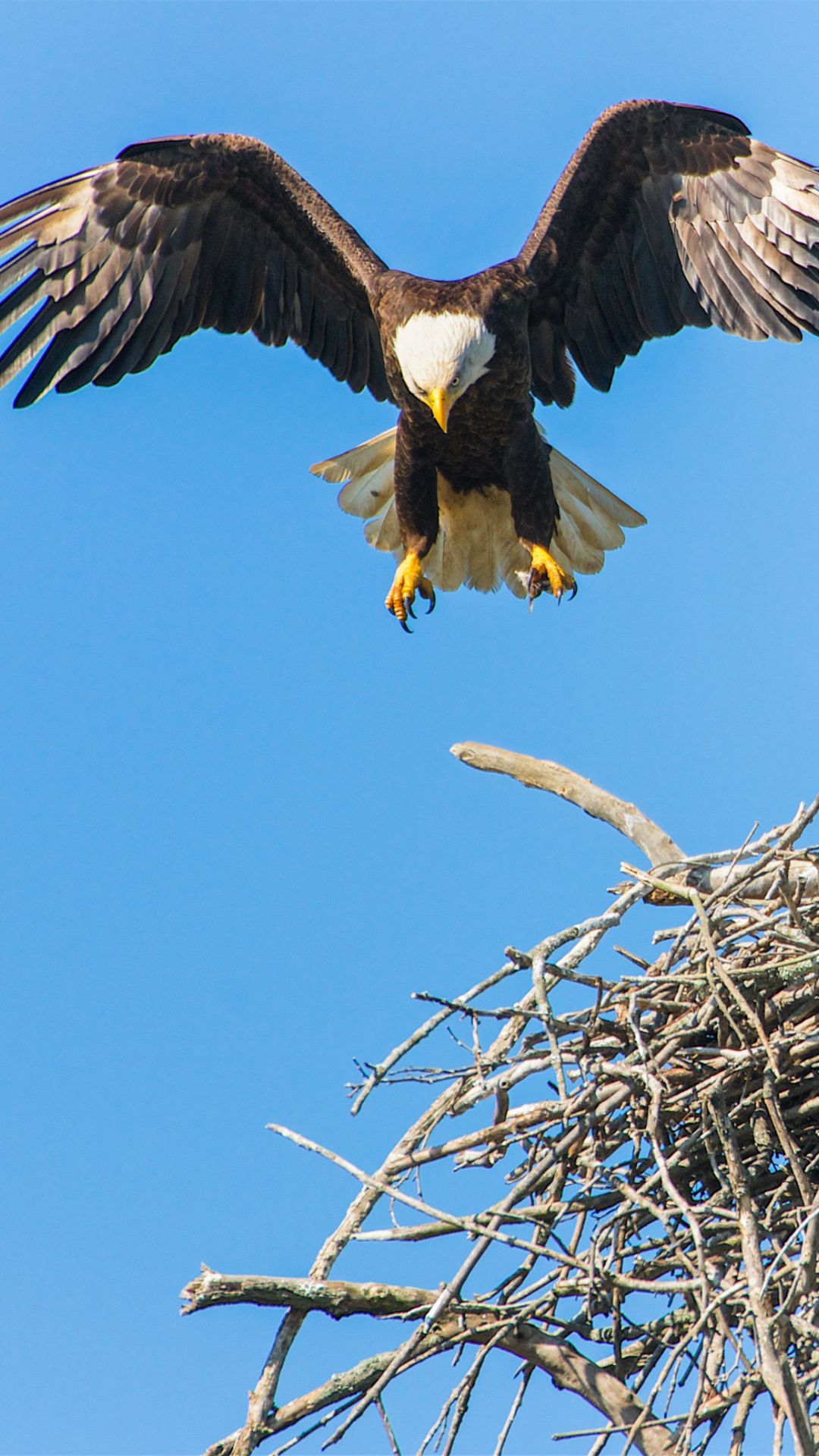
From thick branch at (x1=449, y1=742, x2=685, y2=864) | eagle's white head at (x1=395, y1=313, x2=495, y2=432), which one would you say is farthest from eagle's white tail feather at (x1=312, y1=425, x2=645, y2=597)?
thick branch at (x1=449, y1=742, x2=685, y2=864)

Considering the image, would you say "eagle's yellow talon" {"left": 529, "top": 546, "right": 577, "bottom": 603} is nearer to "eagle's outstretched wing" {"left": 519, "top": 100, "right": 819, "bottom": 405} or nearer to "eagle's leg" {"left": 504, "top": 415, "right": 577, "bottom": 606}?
"eagle's leg" {"left": 504, "top": 415, "right": 577, "bottom": 606}

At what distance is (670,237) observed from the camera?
6.68 m

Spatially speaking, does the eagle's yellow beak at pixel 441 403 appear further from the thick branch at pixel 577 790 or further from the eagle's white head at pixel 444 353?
the thick branch at pixel 577 790

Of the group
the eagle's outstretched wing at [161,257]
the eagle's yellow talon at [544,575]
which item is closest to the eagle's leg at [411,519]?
the eagle's yellow talon at [544,575]

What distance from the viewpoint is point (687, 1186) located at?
4.05 m

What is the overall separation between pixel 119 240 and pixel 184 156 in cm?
41

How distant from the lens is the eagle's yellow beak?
6301 millimetres

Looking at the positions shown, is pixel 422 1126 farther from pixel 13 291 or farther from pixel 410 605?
pixel 13 291

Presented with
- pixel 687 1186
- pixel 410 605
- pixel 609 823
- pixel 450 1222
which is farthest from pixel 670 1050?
pixel 410 605

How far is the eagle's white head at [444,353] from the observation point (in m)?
6.25

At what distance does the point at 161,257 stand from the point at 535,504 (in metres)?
1.80

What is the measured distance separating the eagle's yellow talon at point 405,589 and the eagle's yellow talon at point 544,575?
1.58 ft

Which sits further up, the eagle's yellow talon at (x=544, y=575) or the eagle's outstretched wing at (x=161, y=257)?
the eagle's outstretched wing at (x=161, y=257)

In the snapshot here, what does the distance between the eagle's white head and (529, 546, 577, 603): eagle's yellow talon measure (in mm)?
829
